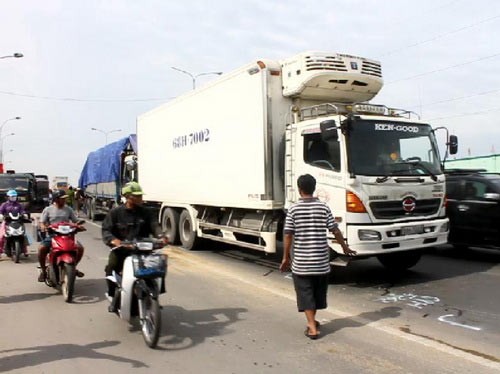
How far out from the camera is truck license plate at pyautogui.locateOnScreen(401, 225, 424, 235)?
27.0 ft

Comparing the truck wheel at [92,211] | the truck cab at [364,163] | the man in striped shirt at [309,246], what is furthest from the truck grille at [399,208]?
the truck wheel at [92,211]

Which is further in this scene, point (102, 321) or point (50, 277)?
point (50, 277)

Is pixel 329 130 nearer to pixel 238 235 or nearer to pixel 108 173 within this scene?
pixel 238 235

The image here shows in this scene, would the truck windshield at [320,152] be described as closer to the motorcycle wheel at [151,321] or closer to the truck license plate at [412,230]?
the truck license plate at [412,230]

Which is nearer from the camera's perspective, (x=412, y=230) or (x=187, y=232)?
(x=412, y=230)

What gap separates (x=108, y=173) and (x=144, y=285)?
1707 centimetres

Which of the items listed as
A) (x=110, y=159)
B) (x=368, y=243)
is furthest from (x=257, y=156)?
(x=110, y=159)

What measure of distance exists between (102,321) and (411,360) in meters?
3.59

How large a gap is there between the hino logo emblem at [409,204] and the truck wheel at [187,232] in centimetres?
600

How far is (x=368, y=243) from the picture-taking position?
7.86m

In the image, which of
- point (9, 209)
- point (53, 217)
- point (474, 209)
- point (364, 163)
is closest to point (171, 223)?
point (9, 209)

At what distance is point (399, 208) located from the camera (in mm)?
8258

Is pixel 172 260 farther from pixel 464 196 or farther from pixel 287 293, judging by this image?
pixel 464 196

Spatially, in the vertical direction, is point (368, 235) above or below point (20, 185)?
below
